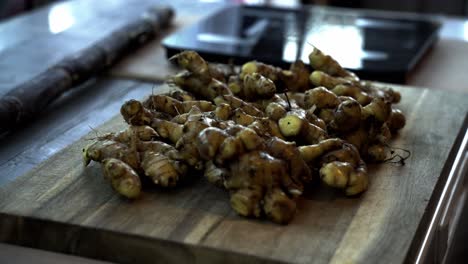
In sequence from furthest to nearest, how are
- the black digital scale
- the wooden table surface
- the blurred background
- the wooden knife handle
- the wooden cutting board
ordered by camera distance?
the blurred background → the black digital scale → the wooden knife handle → the wooden table surface → the wooden cutting board

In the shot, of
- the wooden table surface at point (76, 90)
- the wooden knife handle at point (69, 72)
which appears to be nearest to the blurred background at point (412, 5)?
the wooden table surface at point (76, 90)

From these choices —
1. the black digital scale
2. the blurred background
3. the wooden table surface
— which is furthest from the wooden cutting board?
the blurred background

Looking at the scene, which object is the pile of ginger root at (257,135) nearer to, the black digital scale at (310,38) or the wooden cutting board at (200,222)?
the wooden cutting board at (200,222)

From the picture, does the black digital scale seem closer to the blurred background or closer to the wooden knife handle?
the wooden knife handle

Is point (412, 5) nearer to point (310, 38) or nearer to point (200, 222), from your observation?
point (310, 38)

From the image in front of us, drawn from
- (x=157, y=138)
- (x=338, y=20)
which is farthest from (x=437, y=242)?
(x=338, y=20)

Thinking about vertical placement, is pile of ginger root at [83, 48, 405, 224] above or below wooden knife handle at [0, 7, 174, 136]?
above
